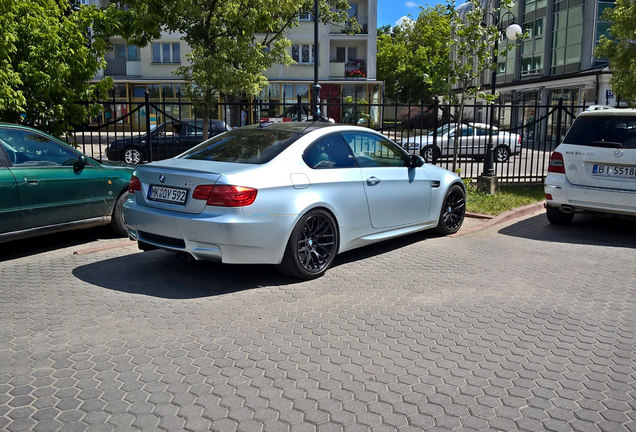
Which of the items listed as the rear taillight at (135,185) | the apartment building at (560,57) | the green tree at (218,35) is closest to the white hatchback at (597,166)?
the rear taillight at (135,185)

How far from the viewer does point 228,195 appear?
5441mm

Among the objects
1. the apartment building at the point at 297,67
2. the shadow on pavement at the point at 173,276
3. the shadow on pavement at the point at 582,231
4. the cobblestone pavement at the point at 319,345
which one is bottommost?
the cobblestone pavement at the point at 319,345

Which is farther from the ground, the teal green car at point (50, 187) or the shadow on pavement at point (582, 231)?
the teal green car at point (50, 187)

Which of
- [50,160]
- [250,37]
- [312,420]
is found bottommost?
[312,420]

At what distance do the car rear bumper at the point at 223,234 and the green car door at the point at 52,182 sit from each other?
180 cm

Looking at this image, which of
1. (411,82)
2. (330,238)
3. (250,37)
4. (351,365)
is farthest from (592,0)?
(351,365)

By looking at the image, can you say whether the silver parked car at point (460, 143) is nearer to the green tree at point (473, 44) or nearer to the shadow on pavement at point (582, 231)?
the green tree at point (473, 44)

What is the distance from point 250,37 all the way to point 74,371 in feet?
32.1

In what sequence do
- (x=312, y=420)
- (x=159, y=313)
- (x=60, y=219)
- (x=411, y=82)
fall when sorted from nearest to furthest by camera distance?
(x=312, y=420) < (x=159, y=313) < (x=60, y=219) < (x=411, y=82)

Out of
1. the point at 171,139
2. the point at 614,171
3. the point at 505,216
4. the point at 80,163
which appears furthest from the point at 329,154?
the point at 171,139

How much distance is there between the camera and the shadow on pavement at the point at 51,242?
7327mm

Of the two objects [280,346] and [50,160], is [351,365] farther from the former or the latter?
[50,160]

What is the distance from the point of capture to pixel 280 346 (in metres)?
4.40

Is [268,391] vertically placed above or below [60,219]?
below
